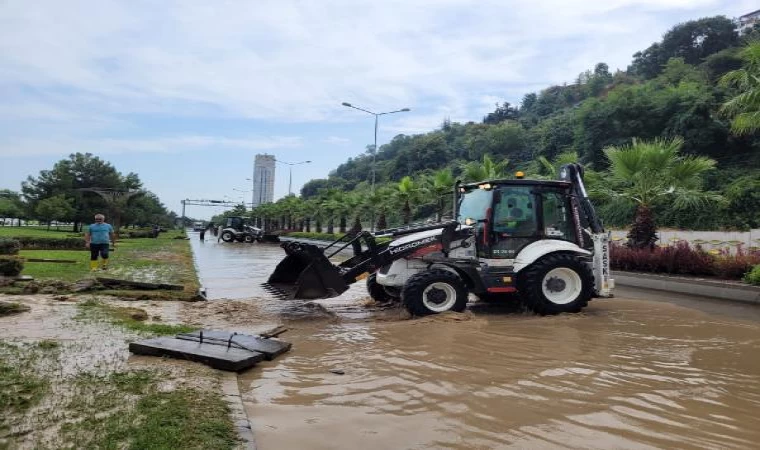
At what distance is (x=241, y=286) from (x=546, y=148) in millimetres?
59277

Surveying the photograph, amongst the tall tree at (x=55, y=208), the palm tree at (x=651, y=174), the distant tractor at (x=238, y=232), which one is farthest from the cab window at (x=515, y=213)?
the tall tree at (x=55, y=208)

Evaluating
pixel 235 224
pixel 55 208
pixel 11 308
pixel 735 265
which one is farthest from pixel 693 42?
pixel 11 308

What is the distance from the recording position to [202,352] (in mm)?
5664

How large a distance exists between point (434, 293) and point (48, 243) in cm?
2164

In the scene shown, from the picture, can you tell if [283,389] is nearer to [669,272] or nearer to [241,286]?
[241,286]

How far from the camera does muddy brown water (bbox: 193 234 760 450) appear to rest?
398 cm

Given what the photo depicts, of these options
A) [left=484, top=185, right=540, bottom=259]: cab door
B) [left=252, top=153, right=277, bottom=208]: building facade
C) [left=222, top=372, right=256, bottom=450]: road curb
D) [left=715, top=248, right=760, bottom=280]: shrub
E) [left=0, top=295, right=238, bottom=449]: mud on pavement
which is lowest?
[left=222, top=372, right=256, bottom=450]: road curb

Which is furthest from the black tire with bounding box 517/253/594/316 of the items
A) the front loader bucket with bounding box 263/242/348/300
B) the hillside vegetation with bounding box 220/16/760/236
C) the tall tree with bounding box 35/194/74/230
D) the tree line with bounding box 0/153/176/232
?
the tall tree with bounding box 35/194/74/230

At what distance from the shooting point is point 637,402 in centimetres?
470

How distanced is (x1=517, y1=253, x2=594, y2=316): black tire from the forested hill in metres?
12.2

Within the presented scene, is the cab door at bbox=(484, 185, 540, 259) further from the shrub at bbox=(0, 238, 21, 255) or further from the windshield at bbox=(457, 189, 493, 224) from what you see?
the shrub at bbox=(0, 238, 21, 255)

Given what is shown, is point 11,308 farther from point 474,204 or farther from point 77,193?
point 77,193

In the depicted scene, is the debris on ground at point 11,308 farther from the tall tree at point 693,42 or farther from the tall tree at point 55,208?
the tall tree at point 693,42

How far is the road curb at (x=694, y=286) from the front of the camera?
11508 mm
